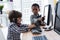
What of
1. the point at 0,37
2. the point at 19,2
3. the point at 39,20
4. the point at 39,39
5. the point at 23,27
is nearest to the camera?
the point at 39,39

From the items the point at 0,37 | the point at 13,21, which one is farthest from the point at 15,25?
the point at 0,37

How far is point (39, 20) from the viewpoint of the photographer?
264 centimetres

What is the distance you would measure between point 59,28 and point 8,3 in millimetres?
2322

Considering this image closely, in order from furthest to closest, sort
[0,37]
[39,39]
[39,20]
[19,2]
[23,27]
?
[19,2], [39,20], [23,27], [0,37], [39,39]

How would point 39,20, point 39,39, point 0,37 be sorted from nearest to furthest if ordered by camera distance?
point 39,39 → point 0,37 → point 39,20

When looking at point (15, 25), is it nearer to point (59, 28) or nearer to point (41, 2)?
point (59, 28)

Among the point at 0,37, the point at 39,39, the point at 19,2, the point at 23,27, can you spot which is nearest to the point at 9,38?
the point at 0,37

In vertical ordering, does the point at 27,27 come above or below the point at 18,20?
below

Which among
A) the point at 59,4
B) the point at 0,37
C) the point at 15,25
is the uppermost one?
the point at 59,4

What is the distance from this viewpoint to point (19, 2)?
156 inches

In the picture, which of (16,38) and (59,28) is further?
(59,28)

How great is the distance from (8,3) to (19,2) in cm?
30

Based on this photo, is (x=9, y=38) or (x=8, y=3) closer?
(x=9, y=38)

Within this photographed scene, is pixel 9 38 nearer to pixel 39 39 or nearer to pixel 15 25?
pixel 15 25
